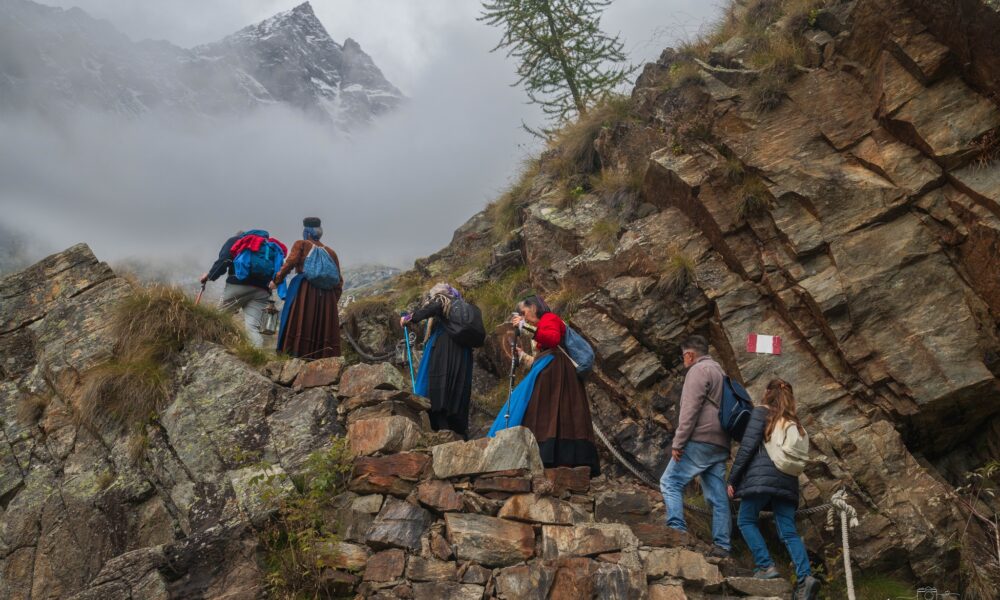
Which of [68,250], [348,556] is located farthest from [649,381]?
[68,250]

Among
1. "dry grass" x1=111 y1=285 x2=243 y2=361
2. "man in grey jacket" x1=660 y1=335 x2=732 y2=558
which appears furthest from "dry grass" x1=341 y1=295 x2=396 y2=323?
"man in grey jacket" x1=660 y1=335 x2=732 y2=558

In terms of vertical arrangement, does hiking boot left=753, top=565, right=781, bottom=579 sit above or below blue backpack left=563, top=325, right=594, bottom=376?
below

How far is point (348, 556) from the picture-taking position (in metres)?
5.91

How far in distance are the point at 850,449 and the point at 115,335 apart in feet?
28.1

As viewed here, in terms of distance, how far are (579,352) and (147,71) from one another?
129561 mm

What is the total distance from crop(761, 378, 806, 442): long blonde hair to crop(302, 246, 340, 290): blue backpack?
577 centimetres

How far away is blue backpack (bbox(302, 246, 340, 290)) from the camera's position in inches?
379

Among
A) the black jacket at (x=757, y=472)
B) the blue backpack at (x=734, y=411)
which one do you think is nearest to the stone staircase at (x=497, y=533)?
the black jacket at (x=757, y=472)

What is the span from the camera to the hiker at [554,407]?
7211 millimetres

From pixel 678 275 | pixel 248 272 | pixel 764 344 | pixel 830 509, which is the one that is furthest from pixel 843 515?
pixel 248 272

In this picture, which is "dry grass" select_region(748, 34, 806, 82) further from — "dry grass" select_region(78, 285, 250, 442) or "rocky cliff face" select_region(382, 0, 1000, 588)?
"dry grass" select_region(78, 285, 250, 442)

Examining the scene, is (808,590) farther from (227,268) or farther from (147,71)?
(147,71)

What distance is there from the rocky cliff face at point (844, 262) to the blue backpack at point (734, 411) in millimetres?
937

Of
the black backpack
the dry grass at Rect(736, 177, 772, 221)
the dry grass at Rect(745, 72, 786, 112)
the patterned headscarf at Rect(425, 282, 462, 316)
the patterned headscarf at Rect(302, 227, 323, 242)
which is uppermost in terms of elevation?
the dry grass at Rect(745, 72, 786, 112)
